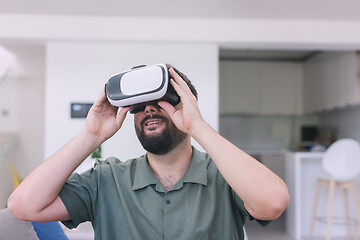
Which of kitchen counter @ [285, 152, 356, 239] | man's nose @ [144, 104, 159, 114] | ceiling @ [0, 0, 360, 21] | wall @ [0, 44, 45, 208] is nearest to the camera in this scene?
man's nose @ [144, 104, 159, 114]

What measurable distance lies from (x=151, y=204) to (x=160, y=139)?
0.18 m

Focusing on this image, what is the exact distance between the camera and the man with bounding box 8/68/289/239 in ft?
2.93

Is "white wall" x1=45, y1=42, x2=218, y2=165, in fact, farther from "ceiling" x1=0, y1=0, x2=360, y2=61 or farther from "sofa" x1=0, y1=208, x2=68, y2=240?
"sofa" x1=0, y1=208, x2=68, y2=240

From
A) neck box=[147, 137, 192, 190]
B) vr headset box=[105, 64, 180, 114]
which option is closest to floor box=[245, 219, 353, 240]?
neck box=[147, 137, 192, 190]

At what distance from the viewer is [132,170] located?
106 centimetres

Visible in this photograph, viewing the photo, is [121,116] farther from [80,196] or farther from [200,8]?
[200,8]

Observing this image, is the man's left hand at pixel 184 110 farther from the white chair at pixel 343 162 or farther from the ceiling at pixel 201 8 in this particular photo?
the white chair at pixel 343 162

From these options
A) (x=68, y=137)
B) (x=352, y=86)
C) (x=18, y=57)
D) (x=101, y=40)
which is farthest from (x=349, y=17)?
(x=18, y=57)

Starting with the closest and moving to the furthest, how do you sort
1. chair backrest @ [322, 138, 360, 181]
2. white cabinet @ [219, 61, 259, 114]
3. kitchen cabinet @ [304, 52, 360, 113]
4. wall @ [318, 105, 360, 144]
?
chair backrest @ [322, 138, 360, 181], kitchen cabinet @ [304, 52, 360, 113], wall @ [318, 105, 360, 144], white cabinet @ [219, 61, 259, 114]

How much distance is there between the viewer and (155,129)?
37.5 inches

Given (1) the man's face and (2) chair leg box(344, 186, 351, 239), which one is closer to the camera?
(1) the man's face

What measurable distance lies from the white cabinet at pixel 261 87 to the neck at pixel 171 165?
4.52 meters

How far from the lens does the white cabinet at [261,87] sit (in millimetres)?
5512

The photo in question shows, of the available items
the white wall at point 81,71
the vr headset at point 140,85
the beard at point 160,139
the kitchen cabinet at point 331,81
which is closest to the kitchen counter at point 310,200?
the kitchen cabinet at point 331,81
